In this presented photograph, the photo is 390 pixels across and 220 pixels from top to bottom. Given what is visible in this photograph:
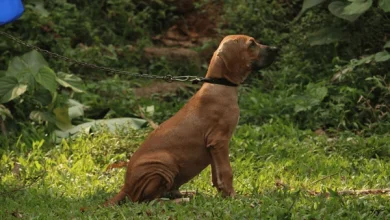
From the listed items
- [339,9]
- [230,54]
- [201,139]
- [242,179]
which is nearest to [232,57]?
[230,54]

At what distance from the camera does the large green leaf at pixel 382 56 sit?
9758 millimetres

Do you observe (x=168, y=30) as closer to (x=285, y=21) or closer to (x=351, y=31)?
(x=285, y=21)

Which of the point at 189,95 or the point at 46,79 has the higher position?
the point at 46,79

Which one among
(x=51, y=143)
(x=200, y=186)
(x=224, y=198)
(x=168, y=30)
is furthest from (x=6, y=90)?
(x=168, y=30)

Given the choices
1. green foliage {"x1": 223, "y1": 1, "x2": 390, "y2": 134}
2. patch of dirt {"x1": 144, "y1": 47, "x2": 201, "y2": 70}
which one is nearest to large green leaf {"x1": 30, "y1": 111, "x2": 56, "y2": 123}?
green foliage {"x1": 223, "y1": 1, "x2": 390, "y2": 134}

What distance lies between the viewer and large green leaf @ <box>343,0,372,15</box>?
32.5 feet

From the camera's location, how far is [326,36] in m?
10.8

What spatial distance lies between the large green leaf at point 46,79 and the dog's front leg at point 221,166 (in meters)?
3.61

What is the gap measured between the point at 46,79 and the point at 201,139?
143 inches

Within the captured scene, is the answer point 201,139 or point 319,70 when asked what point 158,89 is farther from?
point 201,139

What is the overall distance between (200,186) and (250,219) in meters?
1.54

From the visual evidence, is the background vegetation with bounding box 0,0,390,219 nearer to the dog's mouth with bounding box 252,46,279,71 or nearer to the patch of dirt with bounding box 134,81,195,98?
the patch of dirt with bounding box 134,81,195,98

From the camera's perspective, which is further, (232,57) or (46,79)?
(46,79)

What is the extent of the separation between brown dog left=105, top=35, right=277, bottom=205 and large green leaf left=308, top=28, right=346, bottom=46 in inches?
183
